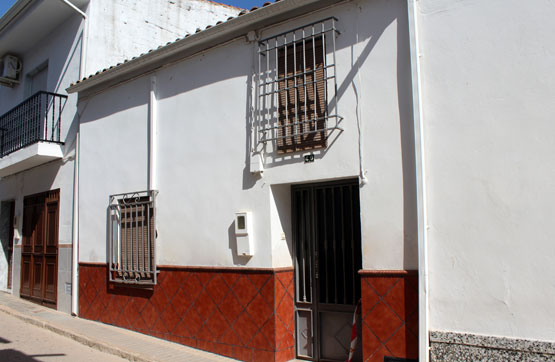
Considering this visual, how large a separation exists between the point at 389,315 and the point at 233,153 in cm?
285

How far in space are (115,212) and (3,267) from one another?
6300mm

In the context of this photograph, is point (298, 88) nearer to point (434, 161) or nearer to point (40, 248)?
point (434, 161)

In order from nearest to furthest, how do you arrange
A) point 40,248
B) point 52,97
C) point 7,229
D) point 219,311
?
point 219,311 → point 52,97 → point 40,248 → point 7,229

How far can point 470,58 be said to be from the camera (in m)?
4.54

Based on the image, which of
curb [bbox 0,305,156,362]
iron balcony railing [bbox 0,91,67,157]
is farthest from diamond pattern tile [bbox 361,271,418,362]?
iron balcony railing [bbox 0,91,67,157]

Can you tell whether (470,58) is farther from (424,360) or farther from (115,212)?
Result: (115,212)

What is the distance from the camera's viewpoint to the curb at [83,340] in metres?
6.28

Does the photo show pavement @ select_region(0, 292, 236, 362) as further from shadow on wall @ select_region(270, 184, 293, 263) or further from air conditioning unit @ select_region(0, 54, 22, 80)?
air conditioning unit @ select_region(0, 54, 22, 80)

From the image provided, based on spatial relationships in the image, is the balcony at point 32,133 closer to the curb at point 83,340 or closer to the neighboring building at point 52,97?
the neighboring building at point 52,97

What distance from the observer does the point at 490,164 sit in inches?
170

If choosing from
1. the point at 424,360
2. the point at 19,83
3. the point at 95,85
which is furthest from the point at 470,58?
Result: the point at 19,83

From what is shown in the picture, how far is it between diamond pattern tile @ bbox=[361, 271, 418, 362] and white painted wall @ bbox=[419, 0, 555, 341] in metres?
0.23

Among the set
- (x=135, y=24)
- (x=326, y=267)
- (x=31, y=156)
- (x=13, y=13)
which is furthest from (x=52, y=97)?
(x=326, y=267)

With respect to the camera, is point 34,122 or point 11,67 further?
point 11,67
